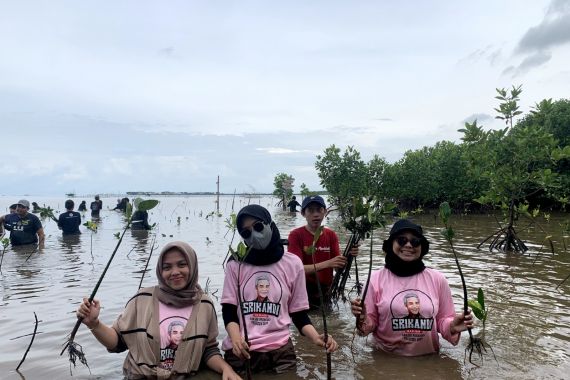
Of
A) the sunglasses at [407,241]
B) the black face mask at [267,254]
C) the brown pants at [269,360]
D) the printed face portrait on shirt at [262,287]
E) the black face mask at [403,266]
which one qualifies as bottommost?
the brown pants at [269,360]

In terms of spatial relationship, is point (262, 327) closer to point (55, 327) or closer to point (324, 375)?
point (324, 375)

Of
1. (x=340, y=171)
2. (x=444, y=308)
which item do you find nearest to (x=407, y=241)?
(x=444, y=308)

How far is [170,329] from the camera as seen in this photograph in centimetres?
310

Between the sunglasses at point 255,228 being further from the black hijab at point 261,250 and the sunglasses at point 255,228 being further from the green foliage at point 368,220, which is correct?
the green foliage at point 368,220

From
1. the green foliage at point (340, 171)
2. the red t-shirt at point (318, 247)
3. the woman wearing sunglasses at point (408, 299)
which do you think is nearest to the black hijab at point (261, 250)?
the woman wearing sunglasses at point (408, 299)

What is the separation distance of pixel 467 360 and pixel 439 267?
16.5 feet

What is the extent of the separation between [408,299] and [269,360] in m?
1.24

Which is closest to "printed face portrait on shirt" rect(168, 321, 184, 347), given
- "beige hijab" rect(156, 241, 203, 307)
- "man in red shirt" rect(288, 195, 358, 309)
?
"beige hijab" rect(156, 241, 203, 307)

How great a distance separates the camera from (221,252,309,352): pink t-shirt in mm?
3400

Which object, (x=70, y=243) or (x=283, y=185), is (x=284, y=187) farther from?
(x=70, y=243)

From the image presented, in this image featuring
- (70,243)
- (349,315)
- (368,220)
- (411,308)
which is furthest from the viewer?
(70,243)

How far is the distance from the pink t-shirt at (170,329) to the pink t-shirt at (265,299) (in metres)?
0.36

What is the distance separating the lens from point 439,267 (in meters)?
8.98

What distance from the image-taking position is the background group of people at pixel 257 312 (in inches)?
120
